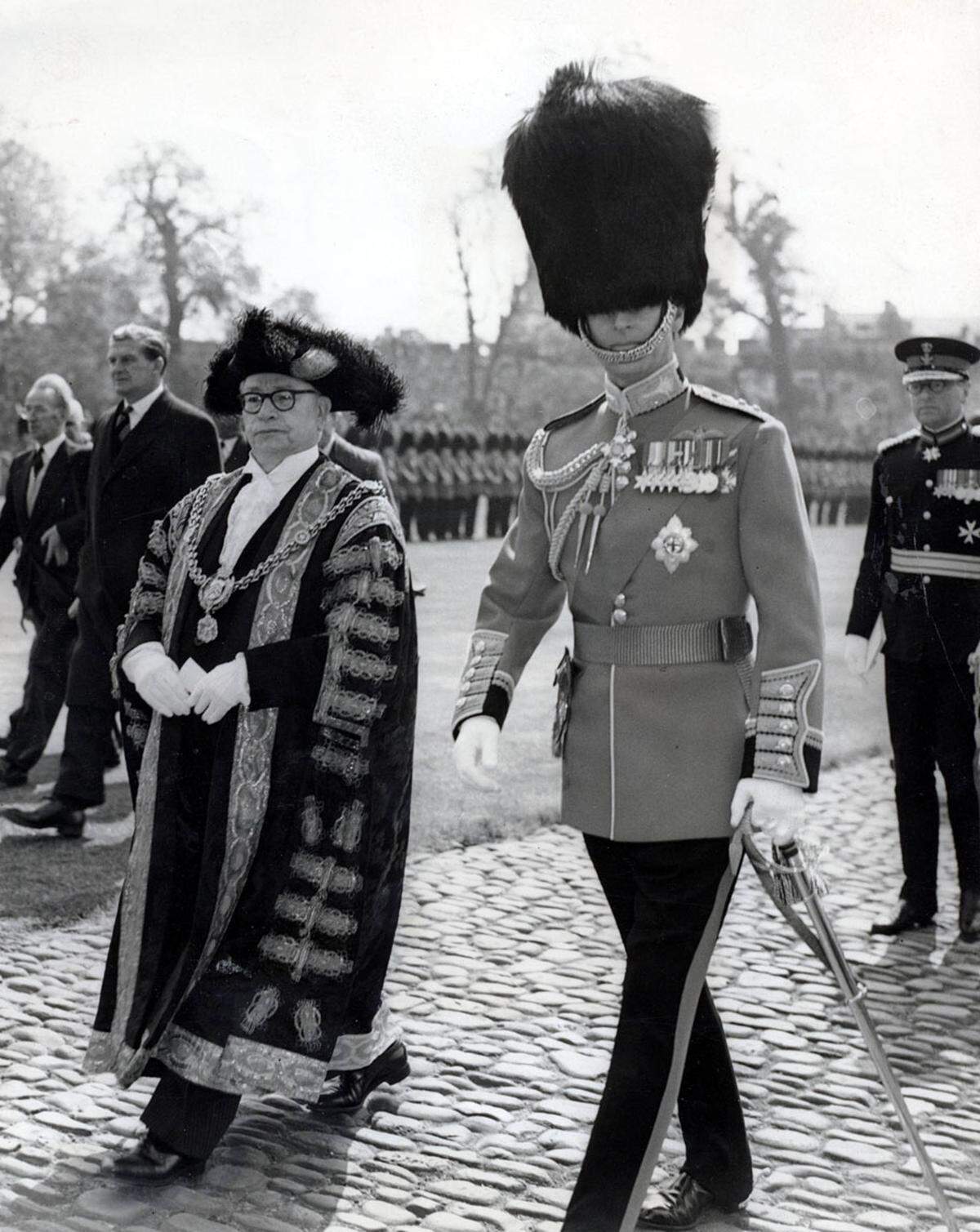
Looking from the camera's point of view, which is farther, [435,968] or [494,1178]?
[435,968]

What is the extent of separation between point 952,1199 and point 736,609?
→ 1.37 metres

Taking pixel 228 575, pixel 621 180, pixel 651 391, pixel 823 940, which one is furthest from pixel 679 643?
pixel 228 575

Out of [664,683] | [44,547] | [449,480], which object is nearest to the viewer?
[664,683]

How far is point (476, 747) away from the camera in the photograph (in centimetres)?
337

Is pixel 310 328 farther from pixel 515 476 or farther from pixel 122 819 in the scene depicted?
pixel 515 476

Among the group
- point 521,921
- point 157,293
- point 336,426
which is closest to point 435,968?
point 521,921

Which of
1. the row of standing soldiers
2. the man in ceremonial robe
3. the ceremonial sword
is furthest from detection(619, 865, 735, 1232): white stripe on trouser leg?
the row of standing soldiers

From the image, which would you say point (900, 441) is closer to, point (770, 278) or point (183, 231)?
point (183, 231)

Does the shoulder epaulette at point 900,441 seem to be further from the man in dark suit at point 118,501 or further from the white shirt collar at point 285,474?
the white shirt collar at point 285,474

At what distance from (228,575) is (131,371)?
10.2 ft

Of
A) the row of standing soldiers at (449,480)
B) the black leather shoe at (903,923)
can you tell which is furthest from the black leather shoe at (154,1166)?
the row of standing soldiers at (449,480)

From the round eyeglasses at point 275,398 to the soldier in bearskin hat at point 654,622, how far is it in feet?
2.85

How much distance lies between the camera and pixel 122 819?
7.32 metres

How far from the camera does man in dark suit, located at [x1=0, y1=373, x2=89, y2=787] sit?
26.4ft
